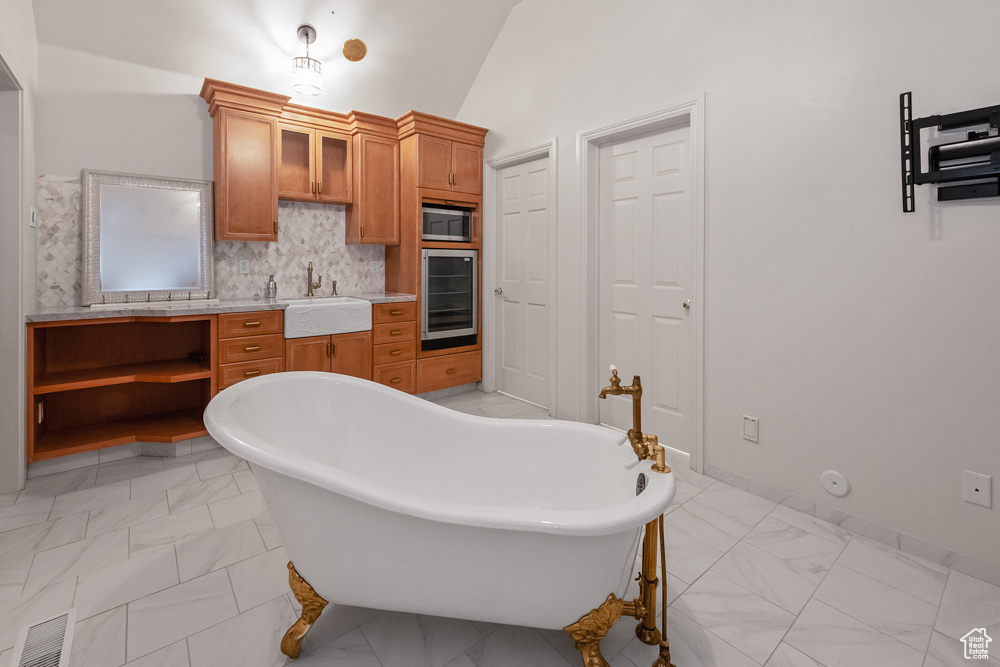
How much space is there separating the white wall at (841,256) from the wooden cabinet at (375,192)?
1.99 m

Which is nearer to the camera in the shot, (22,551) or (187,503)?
(22,551)

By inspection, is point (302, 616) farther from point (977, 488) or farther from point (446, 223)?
point (446, 223)

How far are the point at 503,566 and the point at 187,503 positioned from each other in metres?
1.89

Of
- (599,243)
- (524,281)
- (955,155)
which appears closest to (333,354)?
(524,281)

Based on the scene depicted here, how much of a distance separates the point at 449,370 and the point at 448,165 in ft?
5.60

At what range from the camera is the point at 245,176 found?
329 centimetres

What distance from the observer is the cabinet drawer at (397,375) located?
374cm

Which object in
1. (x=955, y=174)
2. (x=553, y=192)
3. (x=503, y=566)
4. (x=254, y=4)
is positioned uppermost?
(x=254, y=4)

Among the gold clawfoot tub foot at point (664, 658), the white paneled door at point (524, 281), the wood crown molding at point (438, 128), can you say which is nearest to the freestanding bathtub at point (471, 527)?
the gold clawfoot tub foot at point (664, 658)

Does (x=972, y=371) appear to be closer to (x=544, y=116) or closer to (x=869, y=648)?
(x=869, y=648)

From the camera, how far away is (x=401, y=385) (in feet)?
12.7

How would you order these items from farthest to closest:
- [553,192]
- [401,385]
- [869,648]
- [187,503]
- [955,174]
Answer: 1. [401,385]
2. [553,192]
3. [187,503]
4. [955,174]
5. [869,648]


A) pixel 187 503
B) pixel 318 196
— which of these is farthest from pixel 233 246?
pixel 187 503

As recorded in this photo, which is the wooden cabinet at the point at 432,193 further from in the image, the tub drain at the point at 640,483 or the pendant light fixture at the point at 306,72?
the tub drain at the point at 640,483
